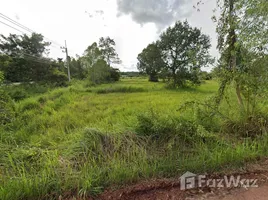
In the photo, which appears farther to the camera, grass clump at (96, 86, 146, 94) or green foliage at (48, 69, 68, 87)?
green foliage at (48, 69, 68, 87)

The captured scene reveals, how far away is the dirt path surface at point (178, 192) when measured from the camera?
1699mm

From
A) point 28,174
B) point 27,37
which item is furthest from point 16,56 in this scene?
point 28,174

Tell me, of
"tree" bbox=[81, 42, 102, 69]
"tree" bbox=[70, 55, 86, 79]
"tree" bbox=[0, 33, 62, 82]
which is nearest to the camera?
"tree" bbox=[0, 33, 62, 82]

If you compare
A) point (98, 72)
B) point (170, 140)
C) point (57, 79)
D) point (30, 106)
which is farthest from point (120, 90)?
point (170, 140)

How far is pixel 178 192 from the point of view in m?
1.79

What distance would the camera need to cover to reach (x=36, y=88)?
57.4ft

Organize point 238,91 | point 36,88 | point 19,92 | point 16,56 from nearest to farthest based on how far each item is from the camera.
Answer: point 238,91 → point 19,92 → point 36,88 → point 16,56

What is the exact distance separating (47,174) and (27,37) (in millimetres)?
24070

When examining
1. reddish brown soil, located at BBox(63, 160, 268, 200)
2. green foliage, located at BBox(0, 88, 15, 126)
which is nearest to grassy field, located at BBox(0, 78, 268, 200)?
reddish brown soil, located at BBox(63, 160, 268, 200)

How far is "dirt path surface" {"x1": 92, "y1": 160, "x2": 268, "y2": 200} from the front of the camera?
1699 millimetres

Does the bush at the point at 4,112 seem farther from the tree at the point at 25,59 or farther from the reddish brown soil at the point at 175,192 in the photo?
the tree at the point at 25,59

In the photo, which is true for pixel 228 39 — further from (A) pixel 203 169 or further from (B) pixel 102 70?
(B) pixel 102 70

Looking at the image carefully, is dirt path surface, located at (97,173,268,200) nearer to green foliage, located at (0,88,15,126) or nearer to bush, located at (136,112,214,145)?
bush, located at (136,112,214,145)

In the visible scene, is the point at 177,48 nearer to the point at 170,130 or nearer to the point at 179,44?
the point at 179,44
